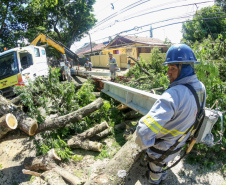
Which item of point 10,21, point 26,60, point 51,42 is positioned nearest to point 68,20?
point 10,21

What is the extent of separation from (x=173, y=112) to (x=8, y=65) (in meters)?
8.00

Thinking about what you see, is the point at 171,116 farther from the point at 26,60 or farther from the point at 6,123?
the point at 26,60

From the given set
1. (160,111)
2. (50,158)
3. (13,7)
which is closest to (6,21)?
(13,7)

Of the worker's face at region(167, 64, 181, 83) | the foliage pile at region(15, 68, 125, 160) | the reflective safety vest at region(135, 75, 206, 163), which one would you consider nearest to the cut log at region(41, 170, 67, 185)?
the foliage pile at region(15, 68, 125, 160)

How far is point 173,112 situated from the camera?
5.21 ft

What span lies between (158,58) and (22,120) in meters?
6.49

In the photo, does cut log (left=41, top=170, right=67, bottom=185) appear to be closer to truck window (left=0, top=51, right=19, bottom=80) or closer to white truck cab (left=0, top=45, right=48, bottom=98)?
white truck cab (left=0, top=45, right=48, bottom=98)

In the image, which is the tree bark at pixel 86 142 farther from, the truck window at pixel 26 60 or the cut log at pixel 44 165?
the truck window at pixel 26 60

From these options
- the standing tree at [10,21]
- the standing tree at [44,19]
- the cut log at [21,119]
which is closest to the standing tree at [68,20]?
the standing tree at [44,19]

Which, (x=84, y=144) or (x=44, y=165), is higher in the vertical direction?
(x=84, y=144)

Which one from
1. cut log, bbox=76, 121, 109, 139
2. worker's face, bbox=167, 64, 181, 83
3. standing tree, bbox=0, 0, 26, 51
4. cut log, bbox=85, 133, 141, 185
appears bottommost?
cut log, bbox=76, 121, 109, 139

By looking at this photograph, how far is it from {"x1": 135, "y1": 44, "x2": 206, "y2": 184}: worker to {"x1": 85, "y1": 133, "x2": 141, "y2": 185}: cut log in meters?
0.30

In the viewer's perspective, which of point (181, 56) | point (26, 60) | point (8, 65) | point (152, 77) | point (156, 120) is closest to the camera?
point (156, 120)

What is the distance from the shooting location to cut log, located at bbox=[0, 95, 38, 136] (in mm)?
3670
